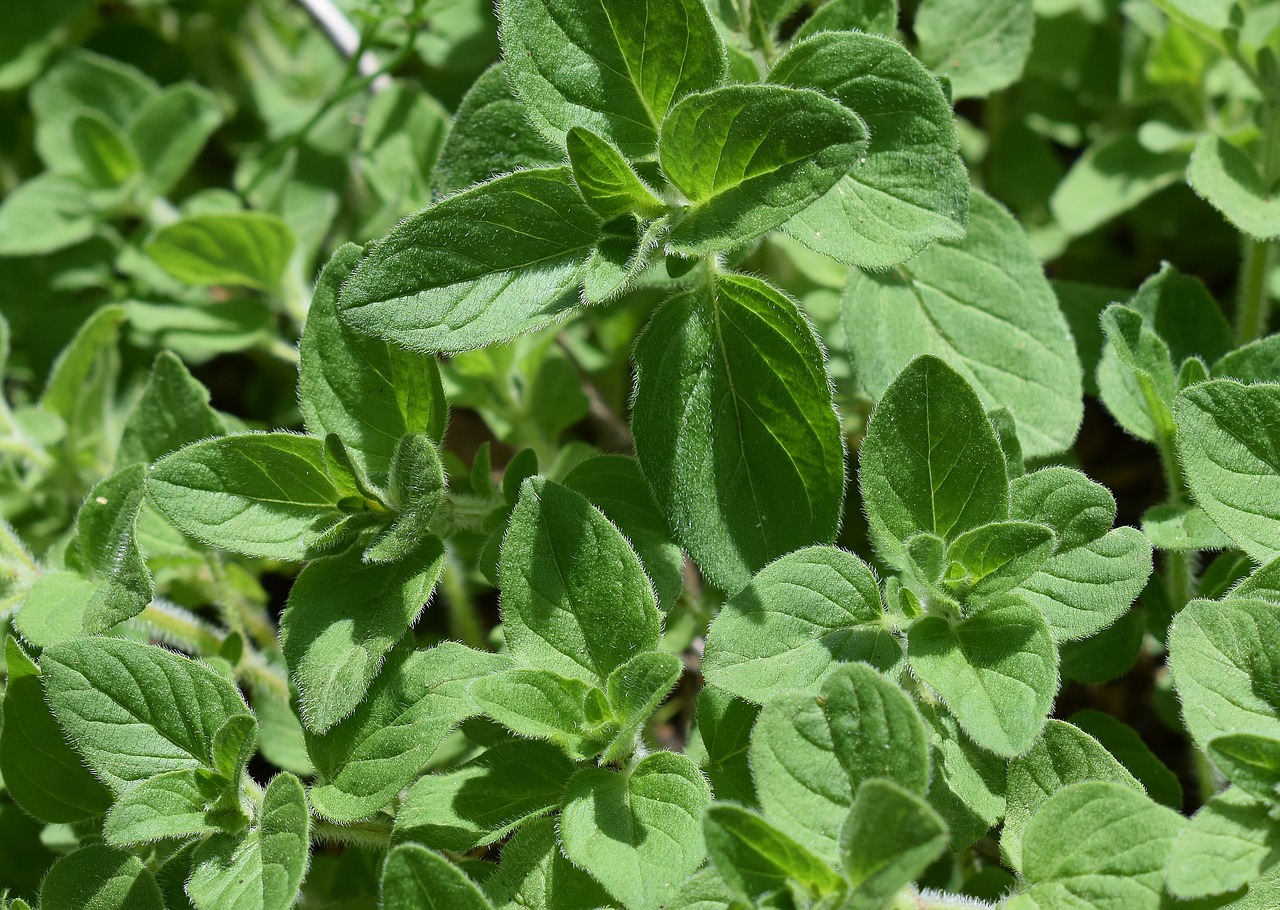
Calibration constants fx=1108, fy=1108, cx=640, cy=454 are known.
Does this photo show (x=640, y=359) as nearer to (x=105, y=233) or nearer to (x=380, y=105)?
(x=380, y=105)

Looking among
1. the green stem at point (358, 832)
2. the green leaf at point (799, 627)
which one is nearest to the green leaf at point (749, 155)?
the green leaf at point (799, 627)

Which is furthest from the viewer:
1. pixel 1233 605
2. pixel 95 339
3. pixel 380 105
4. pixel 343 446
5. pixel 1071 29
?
pixel 1071 29

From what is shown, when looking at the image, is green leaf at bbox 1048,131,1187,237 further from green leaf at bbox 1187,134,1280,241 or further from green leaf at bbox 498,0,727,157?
green leaf at bbox 498,0,727,157

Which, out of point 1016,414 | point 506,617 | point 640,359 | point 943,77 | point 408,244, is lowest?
point 1016,414

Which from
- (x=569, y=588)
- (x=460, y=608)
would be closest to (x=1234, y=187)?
(x=569, y=588)

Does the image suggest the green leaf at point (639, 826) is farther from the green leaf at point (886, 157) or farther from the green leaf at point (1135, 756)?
the green leaf at point (886, 157)

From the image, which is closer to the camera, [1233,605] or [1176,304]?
[1233,605]

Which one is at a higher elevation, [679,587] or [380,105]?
[380,105]

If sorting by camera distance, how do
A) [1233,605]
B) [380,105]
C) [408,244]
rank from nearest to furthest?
[1233,605] → [408,244] → [380,105]

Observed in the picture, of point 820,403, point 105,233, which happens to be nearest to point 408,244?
point 820,403
